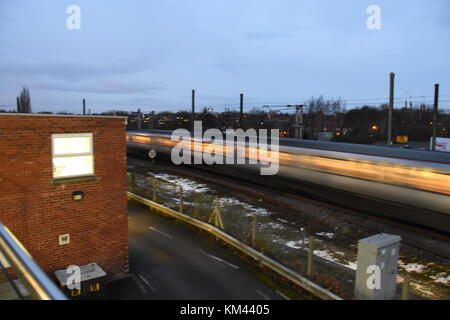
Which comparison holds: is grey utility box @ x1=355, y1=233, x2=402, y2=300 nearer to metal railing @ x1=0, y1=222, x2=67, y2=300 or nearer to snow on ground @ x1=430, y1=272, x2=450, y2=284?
snow on ground @ x1=430, y1=272, x2=450, y2=284

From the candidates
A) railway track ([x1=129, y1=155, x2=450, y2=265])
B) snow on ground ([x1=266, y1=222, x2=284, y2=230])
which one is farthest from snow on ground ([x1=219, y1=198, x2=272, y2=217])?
snow on ground ([x1=266, y1=222, x2=284, y2=230])

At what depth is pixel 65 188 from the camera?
26.6 ft

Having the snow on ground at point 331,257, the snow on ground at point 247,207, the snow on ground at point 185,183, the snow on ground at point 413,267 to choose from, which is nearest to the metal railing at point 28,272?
the snow on ground at point 331,257

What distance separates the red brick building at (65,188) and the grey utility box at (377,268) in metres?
5.87

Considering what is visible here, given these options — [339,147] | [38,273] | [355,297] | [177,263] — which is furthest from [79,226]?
[339,147]

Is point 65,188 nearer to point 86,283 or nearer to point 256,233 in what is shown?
point 86,283

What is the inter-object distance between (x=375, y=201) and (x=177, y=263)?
7.72m

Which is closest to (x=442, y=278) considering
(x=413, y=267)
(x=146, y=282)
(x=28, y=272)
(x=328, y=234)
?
(x=413, y=267)

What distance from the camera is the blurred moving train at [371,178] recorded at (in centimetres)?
1088

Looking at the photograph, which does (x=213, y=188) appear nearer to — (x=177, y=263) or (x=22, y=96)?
(x=177, y=263)

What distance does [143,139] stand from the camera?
92.8ft

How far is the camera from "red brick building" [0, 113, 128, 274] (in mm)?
7434

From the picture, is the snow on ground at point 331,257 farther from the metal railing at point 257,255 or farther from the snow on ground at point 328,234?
the metal railing at point 257,255
